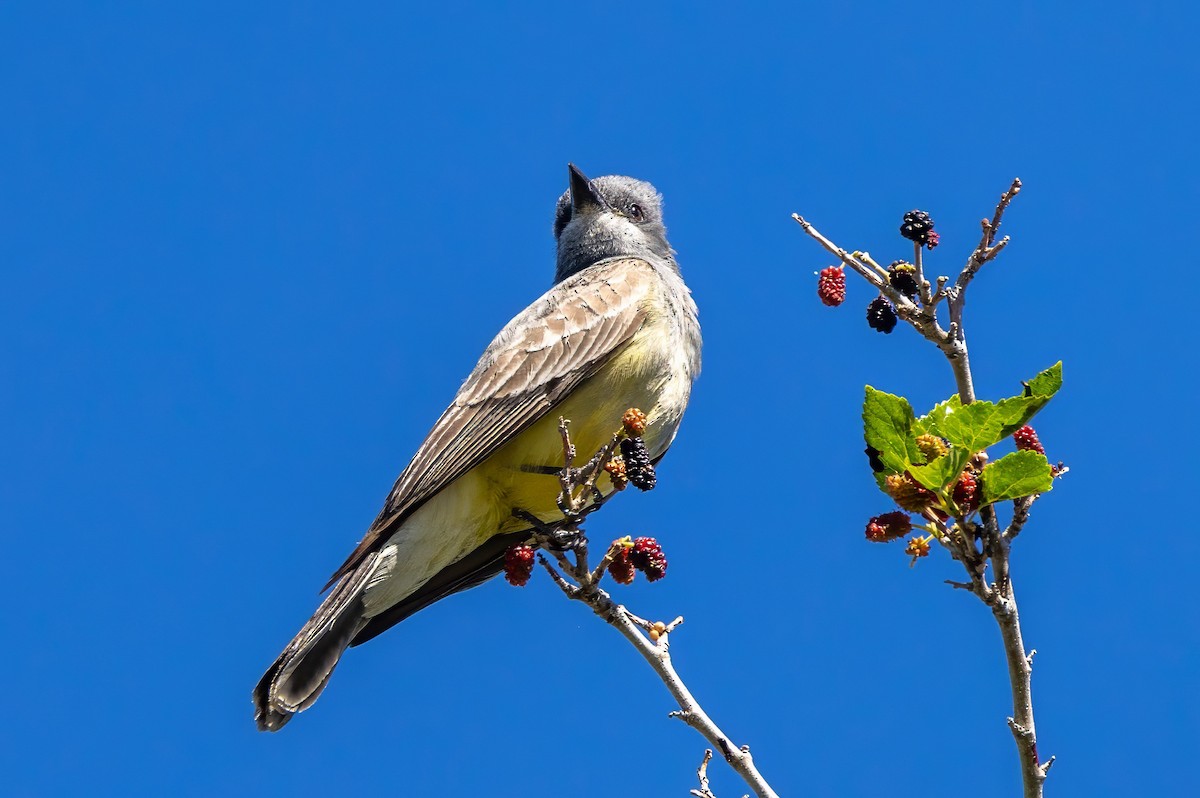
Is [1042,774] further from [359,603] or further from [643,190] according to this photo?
[643,190]

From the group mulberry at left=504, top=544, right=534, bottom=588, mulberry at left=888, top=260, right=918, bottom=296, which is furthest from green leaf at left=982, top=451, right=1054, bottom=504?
mulberry at left=504, top=544, right=534, bottom=588

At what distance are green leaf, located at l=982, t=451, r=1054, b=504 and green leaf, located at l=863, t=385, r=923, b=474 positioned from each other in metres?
0.35

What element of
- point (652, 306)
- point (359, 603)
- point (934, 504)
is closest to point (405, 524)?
point (359, 603)

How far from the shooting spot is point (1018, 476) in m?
4.53

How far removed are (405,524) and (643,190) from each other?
4458 millimetres

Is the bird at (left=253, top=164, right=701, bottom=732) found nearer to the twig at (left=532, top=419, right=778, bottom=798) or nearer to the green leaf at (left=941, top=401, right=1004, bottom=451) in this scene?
the twig at (left=532, top=419, right=778, bottom=798)

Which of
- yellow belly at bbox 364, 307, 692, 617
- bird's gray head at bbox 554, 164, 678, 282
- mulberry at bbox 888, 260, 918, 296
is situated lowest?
mulberry at bbox 888, 260, 918, 296

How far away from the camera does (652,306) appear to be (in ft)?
27.1

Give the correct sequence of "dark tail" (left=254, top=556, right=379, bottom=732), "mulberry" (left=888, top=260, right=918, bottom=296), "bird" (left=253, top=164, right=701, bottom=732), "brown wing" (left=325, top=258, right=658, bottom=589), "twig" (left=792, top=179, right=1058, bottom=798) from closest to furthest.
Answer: "twig" (left=792, top=179, right=1058, bottom=798)
"mulberry" (left=888, top=260, right=918, bottom=296)
"dark tail" (left=254, top=556, right=379, bottom=732)
"bird" (left=253, top=164, right=701, bottom=732)
"brown wing" (left=325, top=258, right=658, bottom=589)

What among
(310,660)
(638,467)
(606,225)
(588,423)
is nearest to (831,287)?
(638,467)

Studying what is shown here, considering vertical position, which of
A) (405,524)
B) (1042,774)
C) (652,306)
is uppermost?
(652,306)

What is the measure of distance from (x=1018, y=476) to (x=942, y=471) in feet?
0.86

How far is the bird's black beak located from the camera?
33.1ft

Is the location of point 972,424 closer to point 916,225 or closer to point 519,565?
point 916,225
